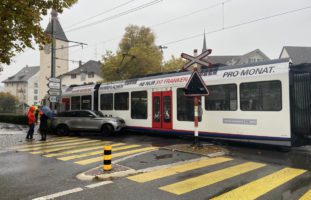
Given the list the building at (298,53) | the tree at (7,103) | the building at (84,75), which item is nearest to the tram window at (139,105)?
the building at (298,53)

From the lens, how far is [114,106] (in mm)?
17781

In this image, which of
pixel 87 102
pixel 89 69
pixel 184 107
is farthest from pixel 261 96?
pixel 89 69

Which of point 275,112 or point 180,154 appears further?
point 275,112

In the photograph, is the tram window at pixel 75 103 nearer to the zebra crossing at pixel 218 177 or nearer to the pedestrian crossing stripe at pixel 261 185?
the zebra crossing at pixel 218 177

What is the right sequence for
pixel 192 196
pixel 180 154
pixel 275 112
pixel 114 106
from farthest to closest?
pixel 114 106 < pixel 275 112 < pixel 180 154 < pixel 192 196

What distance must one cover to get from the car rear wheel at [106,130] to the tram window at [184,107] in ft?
14.3

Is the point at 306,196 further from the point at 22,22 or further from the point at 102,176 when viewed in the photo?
the point at 22,22

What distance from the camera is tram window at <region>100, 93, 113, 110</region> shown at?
1808 centimetres

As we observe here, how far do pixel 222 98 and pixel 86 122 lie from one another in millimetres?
8363

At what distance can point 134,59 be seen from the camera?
3938 cm

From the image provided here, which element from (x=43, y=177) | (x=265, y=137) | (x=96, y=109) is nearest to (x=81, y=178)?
(x=43, y=177)

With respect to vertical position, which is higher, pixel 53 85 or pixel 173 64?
pixel 173 64

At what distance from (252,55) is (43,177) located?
5575 centimetres

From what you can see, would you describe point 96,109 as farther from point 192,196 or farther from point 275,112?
point 192,196
